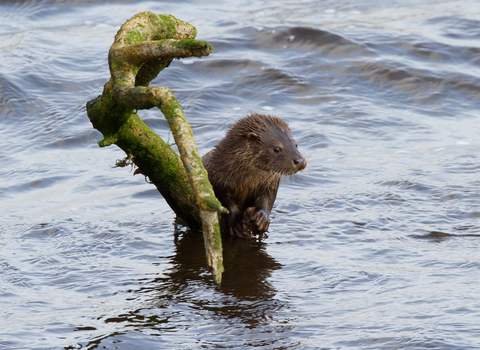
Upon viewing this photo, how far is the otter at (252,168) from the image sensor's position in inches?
218

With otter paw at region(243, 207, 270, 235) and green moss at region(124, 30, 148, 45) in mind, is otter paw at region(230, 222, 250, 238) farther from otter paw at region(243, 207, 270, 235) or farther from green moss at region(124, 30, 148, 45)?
green moss at region(124, 30, 148, 45)

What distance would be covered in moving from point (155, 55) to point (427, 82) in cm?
654

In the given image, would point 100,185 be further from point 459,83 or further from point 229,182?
point 459,83

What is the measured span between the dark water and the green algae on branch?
56 centimetres

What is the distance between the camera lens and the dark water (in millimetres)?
4023

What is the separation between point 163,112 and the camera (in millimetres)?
3891

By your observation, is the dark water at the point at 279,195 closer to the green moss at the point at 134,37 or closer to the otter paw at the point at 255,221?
the otter paw at the point at 255,221

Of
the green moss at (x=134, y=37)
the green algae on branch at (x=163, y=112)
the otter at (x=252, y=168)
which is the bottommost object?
the otter at (x=252, y=168)

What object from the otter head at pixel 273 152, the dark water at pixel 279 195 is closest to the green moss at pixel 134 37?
the otter head at pixel 273 152

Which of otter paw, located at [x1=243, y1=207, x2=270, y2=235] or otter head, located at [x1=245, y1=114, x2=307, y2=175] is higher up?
otter head, located at [x1=245, y1=114, x2=307, y2=175]

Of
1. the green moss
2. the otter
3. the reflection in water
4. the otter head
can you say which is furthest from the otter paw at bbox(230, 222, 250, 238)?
the green moss

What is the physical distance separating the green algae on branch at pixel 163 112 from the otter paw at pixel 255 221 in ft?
1.25

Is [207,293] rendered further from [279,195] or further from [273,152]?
[279,195]

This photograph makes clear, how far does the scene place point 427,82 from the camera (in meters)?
9.92
